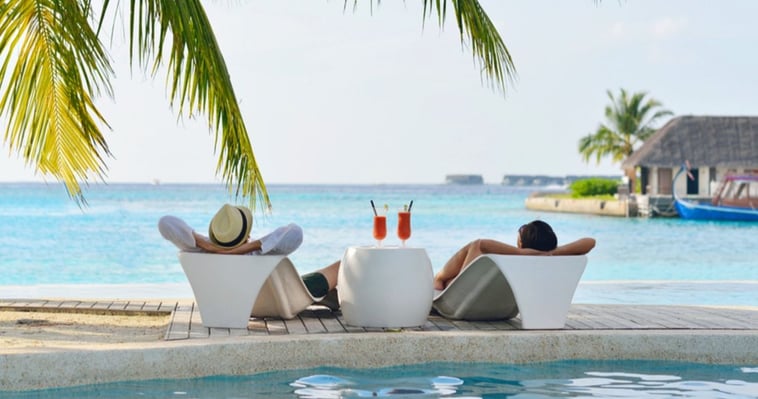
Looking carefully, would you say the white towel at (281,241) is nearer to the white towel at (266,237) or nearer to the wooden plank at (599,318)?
the white towel at (266,237)

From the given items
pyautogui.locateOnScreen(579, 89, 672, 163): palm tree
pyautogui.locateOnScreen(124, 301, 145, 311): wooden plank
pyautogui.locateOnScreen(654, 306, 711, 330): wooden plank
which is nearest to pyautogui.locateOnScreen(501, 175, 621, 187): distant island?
pyautogui.locateOnScreen(579, 89, 672, 163): palm tree

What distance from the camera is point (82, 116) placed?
21.7 ft

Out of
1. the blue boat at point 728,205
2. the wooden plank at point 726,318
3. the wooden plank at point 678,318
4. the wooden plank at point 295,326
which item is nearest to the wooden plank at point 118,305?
the wooden plank at point 295,326

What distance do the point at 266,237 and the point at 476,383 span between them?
4.86 feet

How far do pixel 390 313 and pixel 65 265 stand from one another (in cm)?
1816

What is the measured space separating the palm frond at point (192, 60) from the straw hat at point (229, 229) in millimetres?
190

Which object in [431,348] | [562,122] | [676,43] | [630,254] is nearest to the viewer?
[431,348]

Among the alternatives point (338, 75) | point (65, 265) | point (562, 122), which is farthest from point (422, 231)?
point (562, 122)

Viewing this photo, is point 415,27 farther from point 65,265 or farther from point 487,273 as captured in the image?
point 487,273

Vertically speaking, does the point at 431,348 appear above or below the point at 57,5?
below

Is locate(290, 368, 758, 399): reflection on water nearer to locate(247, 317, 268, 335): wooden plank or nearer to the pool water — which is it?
the pool water

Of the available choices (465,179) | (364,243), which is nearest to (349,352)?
(364,243)

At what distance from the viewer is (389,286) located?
19.7 feet

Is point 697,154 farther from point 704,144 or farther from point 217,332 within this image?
point 217,332
